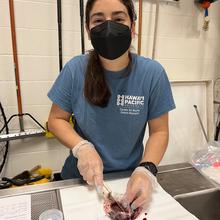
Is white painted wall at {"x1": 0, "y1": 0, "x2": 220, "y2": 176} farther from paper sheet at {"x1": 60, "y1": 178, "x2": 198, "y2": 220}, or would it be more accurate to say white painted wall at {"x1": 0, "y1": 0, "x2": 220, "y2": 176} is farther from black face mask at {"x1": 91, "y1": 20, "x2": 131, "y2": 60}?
paper sheet at {"x1": 60, "y1": 178, "x2": 198, "y2": 220}

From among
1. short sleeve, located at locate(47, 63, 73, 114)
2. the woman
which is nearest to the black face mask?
the woman

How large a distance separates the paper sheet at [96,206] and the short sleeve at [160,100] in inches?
12.0

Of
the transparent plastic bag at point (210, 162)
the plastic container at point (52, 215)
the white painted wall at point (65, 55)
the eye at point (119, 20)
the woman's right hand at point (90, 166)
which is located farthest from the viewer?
the white painted wall at point (65, 55)

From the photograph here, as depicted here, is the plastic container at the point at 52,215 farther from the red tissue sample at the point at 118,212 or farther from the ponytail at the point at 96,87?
the ponytail at the point at 96,87

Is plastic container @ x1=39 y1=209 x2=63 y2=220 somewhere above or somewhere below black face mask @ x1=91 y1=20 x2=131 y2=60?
below

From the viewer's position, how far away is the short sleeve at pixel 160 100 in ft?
3.17

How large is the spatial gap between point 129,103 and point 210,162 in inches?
28.9

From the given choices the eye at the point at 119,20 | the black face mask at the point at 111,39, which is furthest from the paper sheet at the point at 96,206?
the eye at the point at 119,20

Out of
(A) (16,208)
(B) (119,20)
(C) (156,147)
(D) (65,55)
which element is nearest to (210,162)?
(C) (156,147)

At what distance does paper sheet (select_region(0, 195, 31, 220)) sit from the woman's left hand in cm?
30

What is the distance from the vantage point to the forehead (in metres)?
0.88

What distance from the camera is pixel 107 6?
2.91 ft

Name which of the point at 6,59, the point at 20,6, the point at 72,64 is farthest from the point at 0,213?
the point at 20,6

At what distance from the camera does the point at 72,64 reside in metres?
1.00
